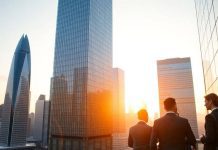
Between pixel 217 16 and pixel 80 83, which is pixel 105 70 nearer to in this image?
pixel 80 83

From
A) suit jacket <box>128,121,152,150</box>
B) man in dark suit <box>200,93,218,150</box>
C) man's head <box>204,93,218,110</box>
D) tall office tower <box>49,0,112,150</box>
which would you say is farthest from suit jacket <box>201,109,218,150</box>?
tall office tower <box>49,0,112,150</box>

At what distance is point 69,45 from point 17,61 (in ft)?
230

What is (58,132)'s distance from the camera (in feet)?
354

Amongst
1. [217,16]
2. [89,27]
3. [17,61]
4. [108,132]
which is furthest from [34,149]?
[217,16]

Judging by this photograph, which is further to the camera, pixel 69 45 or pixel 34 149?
pixel 34 149

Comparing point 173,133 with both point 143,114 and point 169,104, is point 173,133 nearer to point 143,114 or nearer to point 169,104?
point 169,104

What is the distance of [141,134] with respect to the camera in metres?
6.96

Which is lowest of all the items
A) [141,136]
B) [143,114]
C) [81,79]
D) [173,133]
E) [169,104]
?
[141,136]

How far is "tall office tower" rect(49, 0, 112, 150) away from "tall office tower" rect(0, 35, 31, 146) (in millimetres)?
60531

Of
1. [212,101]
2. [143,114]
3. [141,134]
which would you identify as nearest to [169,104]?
[212,101]

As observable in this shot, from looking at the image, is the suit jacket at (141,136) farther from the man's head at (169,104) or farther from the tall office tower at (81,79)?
the tall office tower at (81,79)

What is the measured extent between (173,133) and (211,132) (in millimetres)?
851

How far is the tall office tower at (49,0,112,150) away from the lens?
10250 centimetres

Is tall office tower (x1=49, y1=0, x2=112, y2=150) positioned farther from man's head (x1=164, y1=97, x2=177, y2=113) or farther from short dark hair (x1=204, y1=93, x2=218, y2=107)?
short dark hair (x1=204, y1=93, x2=218, y2=107)
